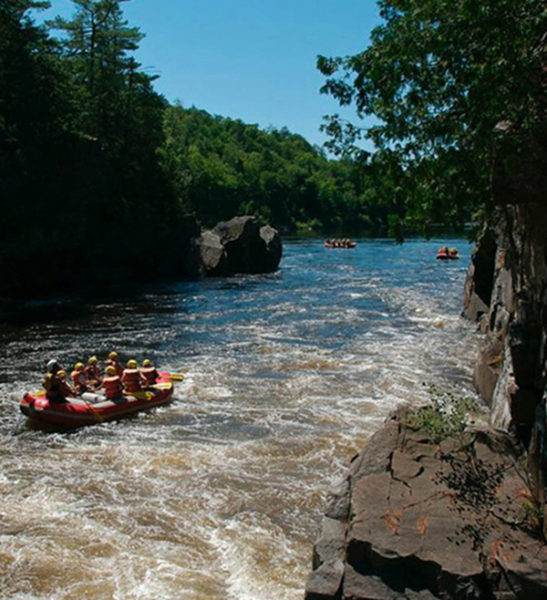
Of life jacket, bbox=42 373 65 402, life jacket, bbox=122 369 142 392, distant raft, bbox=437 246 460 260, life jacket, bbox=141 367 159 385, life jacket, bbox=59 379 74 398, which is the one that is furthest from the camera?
distant raft, bbox=437 246 460 260

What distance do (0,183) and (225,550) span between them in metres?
25.2

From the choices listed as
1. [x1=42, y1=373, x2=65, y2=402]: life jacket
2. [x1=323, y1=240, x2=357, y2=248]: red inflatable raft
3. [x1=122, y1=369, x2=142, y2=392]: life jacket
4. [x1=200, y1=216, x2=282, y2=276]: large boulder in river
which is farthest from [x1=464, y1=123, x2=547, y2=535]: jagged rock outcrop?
[x1=323, y1=240, x2=357, y2=248]: red inflatable raft

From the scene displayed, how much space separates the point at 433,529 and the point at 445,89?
5.48 m

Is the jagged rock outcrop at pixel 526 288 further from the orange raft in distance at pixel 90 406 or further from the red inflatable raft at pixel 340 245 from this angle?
the red inflatable raft at pixel 340 245

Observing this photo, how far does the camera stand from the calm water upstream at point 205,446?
26.2 feet

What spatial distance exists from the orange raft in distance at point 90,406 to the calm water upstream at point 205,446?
0.87ft

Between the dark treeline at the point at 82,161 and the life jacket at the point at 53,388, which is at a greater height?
the dark treeline at the point at 82,161

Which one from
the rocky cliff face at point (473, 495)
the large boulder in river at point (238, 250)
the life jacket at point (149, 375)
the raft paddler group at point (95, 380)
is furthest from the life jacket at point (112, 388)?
the large boulder in river at point (238, 250)

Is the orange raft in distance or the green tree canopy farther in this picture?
the orange raft in distance

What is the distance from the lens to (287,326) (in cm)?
2412

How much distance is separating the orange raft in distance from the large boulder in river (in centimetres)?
2699

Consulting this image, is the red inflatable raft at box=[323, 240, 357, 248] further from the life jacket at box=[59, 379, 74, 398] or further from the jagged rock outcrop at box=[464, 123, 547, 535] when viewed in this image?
the jagged rock outcrop at box=[464, 123, 547, 535]

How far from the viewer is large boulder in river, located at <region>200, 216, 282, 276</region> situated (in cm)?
4144

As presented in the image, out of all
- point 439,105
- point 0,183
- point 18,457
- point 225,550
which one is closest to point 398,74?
point 439,105
